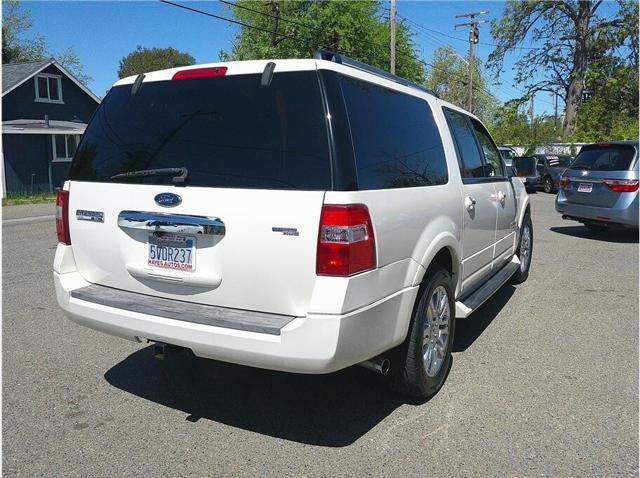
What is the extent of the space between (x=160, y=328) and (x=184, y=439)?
67 cm

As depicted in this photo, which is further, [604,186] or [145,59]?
[145,59]

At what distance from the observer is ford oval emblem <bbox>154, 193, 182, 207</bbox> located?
3096 mm

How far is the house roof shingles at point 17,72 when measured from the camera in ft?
81.9

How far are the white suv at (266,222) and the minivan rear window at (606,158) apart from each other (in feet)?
25.0

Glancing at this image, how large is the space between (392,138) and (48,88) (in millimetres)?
28292

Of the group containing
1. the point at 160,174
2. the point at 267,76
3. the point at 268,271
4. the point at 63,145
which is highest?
the point at 63,145

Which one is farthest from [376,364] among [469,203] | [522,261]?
[522,261]

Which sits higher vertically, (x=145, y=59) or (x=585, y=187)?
(x=145, y=59)

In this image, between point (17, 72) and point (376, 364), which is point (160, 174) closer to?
point (376, 364)

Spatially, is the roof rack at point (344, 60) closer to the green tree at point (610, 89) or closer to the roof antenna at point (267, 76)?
the roof antenna at point (267, 76)

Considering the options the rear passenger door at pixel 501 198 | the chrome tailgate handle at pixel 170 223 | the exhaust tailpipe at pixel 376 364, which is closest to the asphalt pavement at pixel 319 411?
the exhaust tailpipe at pixel 376 364

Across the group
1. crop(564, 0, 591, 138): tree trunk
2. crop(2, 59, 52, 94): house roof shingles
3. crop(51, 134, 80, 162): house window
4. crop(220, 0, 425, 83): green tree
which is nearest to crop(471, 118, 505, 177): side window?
crop(2, 59, 52, 94): house roof shingles

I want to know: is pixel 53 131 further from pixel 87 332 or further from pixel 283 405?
pixel 283 405

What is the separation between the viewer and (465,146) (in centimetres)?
476
